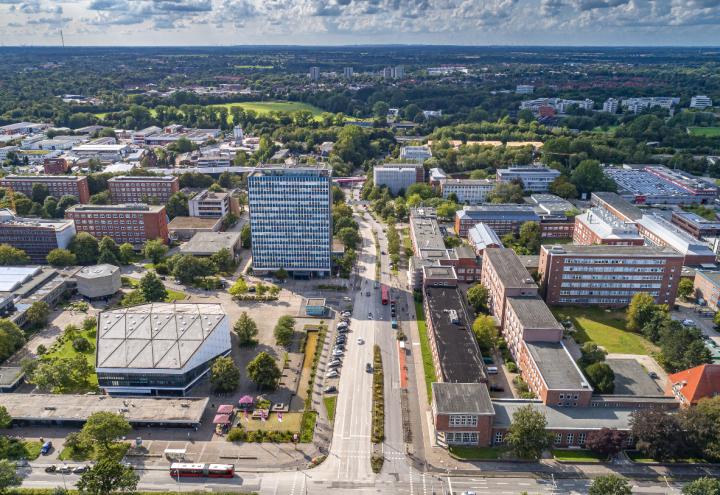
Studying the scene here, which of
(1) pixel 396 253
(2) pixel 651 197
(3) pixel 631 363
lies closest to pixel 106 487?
(3) pixel 631 363

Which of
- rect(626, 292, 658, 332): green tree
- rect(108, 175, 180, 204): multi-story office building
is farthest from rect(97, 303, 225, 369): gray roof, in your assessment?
rect(108, 175, 180, 204): multi-story office building

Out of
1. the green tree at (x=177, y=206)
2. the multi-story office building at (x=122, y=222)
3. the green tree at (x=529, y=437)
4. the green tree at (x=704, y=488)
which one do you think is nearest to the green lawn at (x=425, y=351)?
the green tree at (x=529, y=437)

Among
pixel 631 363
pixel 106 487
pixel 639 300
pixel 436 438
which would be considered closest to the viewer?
pixel 106 487

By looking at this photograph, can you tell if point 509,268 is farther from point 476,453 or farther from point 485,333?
point 476,453

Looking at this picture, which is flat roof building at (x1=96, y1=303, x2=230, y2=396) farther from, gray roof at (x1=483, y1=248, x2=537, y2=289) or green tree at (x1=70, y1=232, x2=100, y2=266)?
gray roof at (x1=483, y1=248, x2=537, y2=289)

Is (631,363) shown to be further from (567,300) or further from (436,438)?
(436,438)

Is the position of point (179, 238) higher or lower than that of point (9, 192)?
lower
